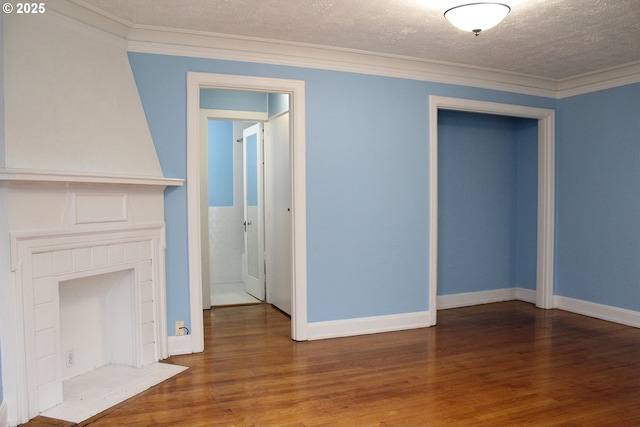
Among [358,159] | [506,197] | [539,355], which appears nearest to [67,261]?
[358,159]

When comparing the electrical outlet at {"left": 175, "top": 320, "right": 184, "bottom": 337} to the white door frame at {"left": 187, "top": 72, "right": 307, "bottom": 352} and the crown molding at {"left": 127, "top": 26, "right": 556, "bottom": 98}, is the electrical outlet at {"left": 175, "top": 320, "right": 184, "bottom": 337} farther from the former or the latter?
the crown molding at {"left": 127, "top": 26, "right": 556, "bottom": 98}

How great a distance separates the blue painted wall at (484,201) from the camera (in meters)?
5.56

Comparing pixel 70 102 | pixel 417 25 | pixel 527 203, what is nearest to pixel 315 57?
pixel 417 25

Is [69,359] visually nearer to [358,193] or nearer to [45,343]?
[45,343]

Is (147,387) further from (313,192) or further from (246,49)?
(246,49)

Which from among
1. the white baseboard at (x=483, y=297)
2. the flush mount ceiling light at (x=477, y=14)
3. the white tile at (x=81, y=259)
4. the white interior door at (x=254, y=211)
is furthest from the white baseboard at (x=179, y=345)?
the flush mount ceiling light at (x=477, y=14)

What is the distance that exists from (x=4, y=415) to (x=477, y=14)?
11.5 ft

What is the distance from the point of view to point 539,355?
3900 millimetres

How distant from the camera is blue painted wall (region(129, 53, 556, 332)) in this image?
4.01m

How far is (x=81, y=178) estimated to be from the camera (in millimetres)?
2945

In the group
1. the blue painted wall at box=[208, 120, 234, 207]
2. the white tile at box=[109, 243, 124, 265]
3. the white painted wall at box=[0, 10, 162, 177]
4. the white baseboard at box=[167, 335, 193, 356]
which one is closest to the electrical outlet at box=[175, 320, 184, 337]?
the white baseboard at box=[167, 335, 193, 356]

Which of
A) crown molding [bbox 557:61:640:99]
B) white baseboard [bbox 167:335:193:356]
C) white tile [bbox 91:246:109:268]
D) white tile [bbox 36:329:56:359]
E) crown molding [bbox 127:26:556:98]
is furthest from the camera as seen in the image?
crown molding [bbox 557:61:640:99]

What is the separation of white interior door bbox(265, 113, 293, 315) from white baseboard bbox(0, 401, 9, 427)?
8.73 feet

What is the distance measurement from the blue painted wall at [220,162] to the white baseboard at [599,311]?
4.55 metres
